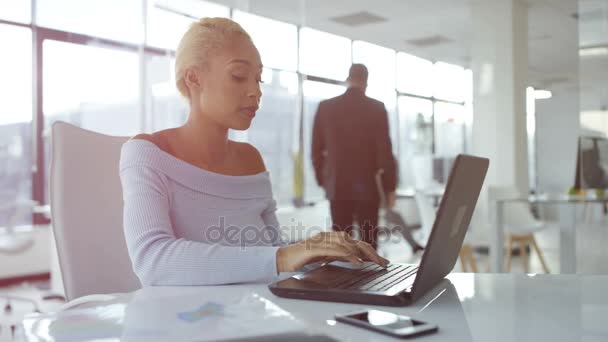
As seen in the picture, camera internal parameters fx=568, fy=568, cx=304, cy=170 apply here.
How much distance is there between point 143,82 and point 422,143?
539 centimetres

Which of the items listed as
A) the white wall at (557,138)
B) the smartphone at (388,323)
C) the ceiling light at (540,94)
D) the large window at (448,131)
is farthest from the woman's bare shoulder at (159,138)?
the large window at (448,131)

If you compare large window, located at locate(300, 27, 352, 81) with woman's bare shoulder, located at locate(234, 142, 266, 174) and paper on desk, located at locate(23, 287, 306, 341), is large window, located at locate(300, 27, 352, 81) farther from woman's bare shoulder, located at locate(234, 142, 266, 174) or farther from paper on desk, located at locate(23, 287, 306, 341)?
paper on desk, located at locate(23, 287, 306, 341)

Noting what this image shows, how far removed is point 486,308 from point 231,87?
2.33 feet

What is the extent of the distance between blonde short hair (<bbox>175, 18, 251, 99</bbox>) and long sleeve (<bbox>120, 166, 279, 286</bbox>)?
0.33m

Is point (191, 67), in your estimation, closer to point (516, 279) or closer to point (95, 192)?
point (95, 192)

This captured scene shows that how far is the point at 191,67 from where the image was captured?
124 centimetres

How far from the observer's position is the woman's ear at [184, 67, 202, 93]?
1.24 meters

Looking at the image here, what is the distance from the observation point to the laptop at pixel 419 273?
75 cm

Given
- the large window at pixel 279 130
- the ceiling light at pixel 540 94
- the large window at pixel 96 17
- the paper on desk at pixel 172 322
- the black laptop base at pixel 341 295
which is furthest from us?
the large window at pixel 279 130

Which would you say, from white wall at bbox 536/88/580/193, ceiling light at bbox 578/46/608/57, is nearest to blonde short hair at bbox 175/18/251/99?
white wall at bbox 536/88/580/193

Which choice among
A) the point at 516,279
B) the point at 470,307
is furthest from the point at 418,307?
the point at 516,279

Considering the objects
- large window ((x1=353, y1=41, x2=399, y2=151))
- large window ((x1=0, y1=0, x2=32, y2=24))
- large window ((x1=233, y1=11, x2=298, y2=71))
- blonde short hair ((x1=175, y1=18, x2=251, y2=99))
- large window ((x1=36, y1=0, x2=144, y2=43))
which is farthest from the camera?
large window ((x1=353, y1=41, x2=399, y2=151))

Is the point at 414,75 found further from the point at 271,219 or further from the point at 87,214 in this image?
the point at 87,214

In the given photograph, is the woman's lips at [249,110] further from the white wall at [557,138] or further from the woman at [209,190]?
the white wall at [557,138]
